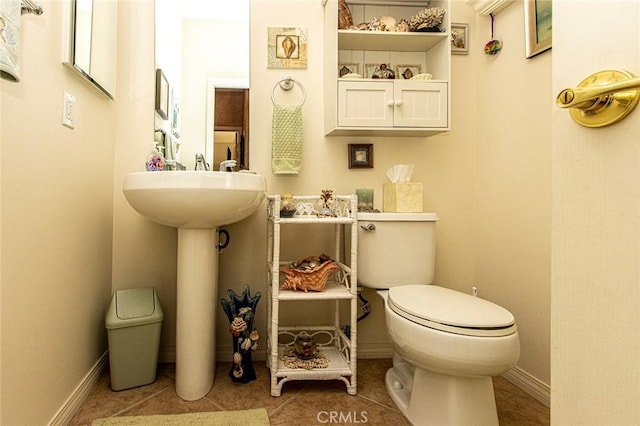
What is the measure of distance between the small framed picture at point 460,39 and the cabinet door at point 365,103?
1.70 ft

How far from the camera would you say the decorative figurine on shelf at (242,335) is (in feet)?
5.08

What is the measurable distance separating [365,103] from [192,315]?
117cm

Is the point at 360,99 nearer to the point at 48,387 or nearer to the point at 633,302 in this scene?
the point at 633,302

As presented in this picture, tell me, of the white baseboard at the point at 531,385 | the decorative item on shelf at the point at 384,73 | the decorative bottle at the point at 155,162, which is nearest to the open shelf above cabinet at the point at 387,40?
the decorative item on shelf at the point at 384,73

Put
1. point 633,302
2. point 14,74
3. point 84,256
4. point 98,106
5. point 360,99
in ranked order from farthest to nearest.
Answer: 1. point 360,99
2. point 98,106
3. point 84,256
4. point 14,74
5. point 633,302

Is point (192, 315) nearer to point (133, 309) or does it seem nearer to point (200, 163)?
point (133, 309)

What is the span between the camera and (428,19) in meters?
1.66

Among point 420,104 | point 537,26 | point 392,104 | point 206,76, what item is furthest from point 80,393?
point 537,26

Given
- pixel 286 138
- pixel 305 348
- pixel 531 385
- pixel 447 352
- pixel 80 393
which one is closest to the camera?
pixel 447 352

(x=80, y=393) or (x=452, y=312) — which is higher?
(x=452, y=312)

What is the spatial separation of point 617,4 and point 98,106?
66.6 inches

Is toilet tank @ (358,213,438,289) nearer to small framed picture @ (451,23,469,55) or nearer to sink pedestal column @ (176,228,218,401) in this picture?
sink pedestal column @ (176,228,218,401)

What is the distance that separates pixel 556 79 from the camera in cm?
54

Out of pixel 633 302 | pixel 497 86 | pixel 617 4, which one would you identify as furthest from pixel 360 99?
pixel 633 302
